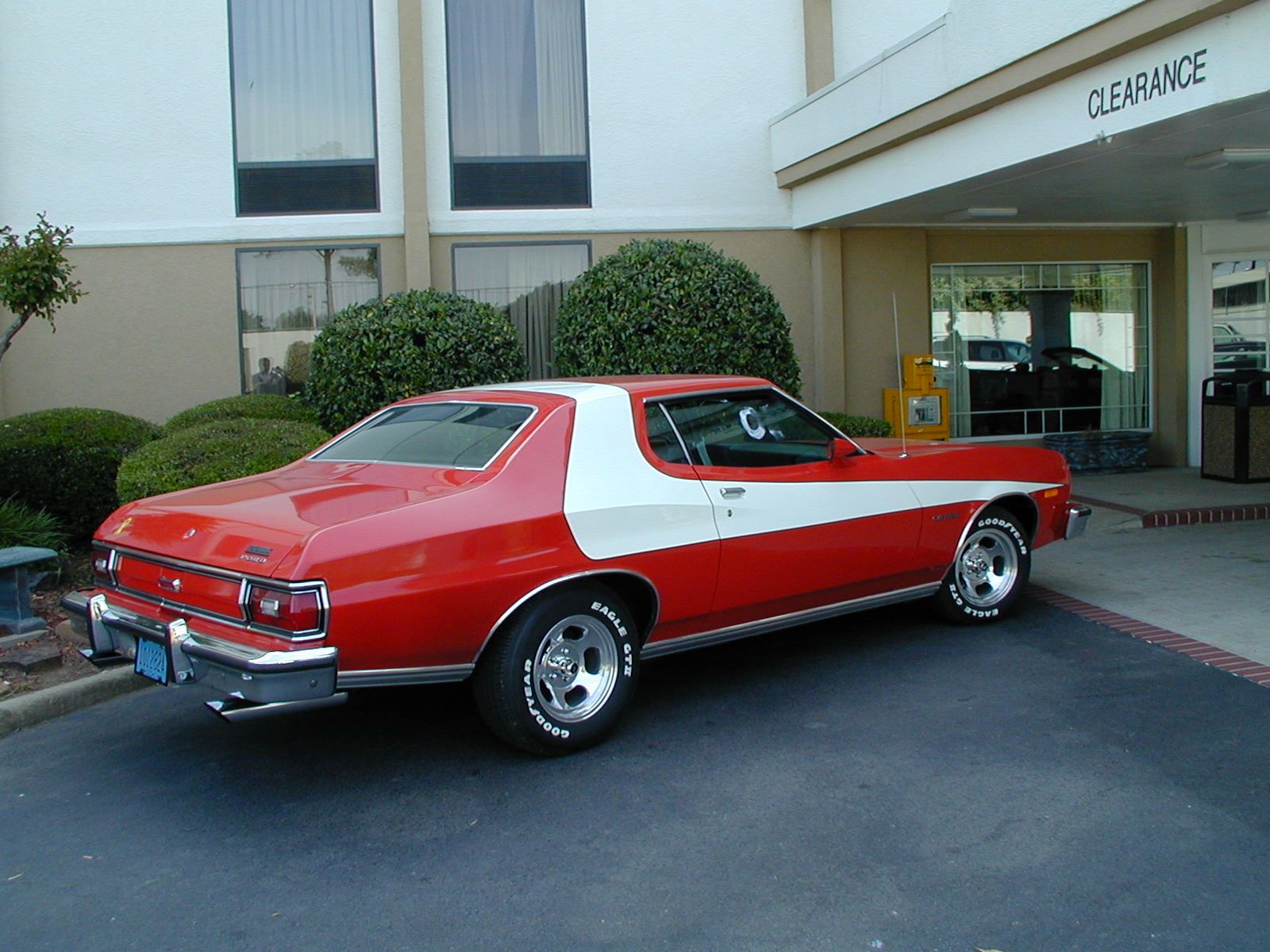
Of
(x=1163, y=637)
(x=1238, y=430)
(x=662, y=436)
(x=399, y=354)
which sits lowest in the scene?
(x=1163, y=637)

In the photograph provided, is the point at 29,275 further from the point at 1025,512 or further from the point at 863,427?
the point at 863,427

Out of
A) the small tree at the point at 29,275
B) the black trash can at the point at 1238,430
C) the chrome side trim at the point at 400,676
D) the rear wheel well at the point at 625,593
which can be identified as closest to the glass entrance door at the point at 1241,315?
the black trash can at the point at 1238,430

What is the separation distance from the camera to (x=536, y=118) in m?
12.6

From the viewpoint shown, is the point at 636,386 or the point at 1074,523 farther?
the point at 1074,523

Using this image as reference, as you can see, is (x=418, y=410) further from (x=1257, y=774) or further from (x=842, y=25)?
(x=842, y=25)

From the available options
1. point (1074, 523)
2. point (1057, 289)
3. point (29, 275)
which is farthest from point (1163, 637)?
point (1057, 289)

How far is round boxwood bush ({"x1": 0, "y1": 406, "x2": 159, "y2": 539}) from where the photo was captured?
8.88 m

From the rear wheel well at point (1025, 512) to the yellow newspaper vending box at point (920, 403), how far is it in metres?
5.45

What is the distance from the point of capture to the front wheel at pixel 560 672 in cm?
482

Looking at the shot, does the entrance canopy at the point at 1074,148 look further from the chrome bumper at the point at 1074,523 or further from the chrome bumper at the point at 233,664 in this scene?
the chrome bumper at the point at 233,664

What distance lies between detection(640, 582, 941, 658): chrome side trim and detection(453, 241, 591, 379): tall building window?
6599mm

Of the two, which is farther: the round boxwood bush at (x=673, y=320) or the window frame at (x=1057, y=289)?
the window frame at (x=1057, y=289)

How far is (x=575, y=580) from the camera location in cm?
500

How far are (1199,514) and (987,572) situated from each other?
4.36 m
